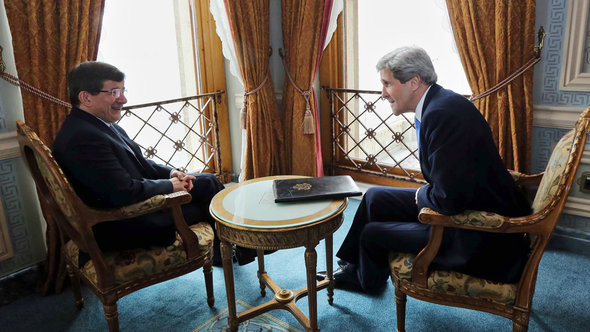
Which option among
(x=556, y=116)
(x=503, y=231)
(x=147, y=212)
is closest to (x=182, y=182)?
(x=147, y=212)

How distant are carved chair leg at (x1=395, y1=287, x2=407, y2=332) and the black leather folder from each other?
1.22 ft

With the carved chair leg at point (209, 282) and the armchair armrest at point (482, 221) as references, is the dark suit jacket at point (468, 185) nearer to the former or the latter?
the armchair armrest at point (482, 221)

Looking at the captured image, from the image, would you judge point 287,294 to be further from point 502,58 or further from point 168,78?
point 168,78

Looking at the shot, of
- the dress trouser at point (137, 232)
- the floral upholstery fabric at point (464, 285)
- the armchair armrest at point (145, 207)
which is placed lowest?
the floral upholstery fabric at point (464, 285)

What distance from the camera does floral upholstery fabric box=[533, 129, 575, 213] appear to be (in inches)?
54.1

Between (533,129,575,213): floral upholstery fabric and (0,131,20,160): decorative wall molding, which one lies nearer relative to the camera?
(533,129,575,213): floral upholstery fabric

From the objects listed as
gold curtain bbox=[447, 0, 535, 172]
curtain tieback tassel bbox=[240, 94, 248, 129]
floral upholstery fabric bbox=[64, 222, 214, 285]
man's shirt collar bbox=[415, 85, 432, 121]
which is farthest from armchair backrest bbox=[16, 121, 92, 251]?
gold curtain bbox=[447, 0, 535, 172]

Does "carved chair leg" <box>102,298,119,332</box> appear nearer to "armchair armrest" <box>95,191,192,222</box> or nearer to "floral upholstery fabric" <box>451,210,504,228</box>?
"armchair armrest" <box>95,191,192,222</box>

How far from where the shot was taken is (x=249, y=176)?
2.97 m

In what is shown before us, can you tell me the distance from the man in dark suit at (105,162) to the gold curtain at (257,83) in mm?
1053

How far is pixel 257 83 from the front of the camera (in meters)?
2.88

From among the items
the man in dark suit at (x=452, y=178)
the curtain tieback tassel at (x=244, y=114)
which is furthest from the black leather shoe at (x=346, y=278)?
the curtain tieback tassel at (x=244, y=114)

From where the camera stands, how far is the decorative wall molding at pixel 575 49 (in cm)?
205

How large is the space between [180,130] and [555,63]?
7.12ft
